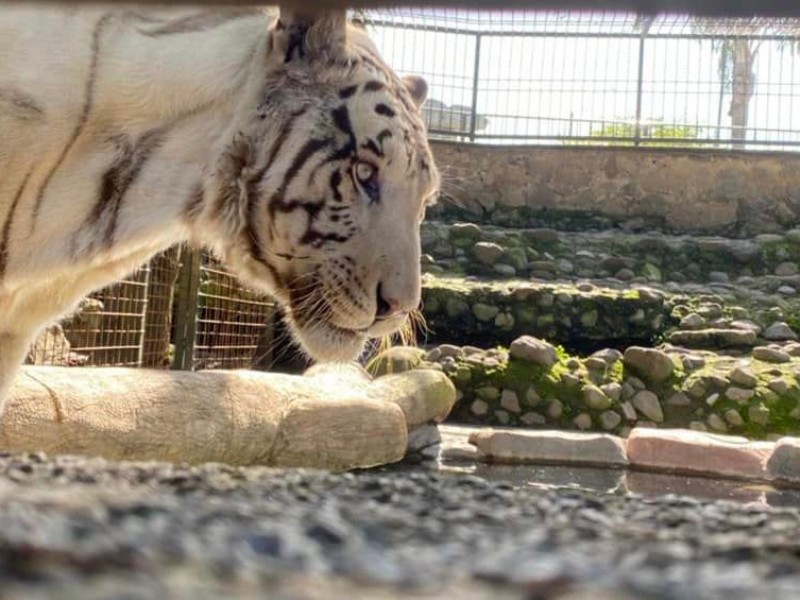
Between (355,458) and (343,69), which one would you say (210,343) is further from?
(343,69)

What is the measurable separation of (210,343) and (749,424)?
9.43 ft

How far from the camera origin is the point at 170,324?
191 inches

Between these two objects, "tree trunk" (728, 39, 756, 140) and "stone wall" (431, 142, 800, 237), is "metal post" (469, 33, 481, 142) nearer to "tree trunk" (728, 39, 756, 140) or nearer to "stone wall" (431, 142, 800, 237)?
"stone wall" (431, 142, 800, 237)

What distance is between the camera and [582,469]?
3.97 meters

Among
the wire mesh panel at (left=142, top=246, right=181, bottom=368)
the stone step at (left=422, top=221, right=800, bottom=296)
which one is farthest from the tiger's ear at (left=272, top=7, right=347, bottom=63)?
the stone step at (left=422, top=221, right=800, bottom=296)

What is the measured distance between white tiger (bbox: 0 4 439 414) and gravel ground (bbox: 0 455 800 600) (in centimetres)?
114

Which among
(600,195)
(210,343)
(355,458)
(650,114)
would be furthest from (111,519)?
(650,114)

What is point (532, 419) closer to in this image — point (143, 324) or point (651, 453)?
point (651, 453)

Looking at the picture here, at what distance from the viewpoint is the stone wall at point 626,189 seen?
8438 mm

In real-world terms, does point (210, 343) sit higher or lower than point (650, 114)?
lower

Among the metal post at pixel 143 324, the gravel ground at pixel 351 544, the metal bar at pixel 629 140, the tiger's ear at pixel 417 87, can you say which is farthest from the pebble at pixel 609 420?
the gravel ground at pixel 351 544

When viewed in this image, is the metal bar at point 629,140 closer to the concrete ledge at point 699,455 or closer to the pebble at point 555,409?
the pebble at point 555,409

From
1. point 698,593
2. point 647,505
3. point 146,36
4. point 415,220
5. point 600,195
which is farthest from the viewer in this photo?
point 600,195

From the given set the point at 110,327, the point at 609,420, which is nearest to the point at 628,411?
the point at 609,420
